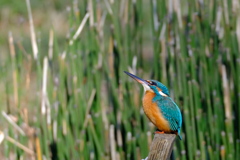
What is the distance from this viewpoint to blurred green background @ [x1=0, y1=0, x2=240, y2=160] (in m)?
2.80

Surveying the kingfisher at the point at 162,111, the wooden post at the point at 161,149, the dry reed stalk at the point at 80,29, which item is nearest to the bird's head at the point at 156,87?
the kingfisher at the point at 162,111

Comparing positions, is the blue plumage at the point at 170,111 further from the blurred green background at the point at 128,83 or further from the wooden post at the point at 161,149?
the blurred green background at the point at 128,83

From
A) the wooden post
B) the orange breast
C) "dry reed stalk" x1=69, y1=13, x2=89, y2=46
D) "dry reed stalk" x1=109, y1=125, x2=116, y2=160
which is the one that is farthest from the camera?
"dry reed stalk" x1=69, y1=13, x2=89, y2=46

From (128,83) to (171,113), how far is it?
26.8 inches

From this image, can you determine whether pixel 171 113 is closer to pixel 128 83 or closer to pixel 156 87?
pixel 156 87

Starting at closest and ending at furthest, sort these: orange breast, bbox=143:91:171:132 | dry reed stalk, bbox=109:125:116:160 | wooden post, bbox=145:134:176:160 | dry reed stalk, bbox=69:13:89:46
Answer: wooden post, bbox=145:134:176:160, orange breast, bbox=143:91:171:132, dry reed stalk, bbox=109:125:116:160, dry reed stalk, bbox=69:13:89:46

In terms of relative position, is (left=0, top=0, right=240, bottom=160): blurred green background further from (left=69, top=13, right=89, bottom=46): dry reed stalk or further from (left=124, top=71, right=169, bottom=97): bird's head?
(left=124, top=71, right=169, bottom=97): bird's head

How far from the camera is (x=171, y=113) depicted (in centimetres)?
224

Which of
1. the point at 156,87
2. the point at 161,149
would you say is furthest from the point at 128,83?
the point at 161,149

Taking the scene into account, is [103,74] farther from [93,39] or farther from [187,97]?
[187,97]

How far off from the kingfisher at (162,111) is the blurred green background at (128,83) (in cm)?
46

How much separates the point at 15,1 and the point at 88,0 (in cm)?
411

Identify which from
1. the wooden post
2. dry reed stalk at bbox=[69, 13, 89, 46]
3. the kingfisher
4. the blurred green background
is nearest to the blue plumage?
the kingfisher

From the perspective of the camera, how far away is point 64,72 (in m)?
2.86
